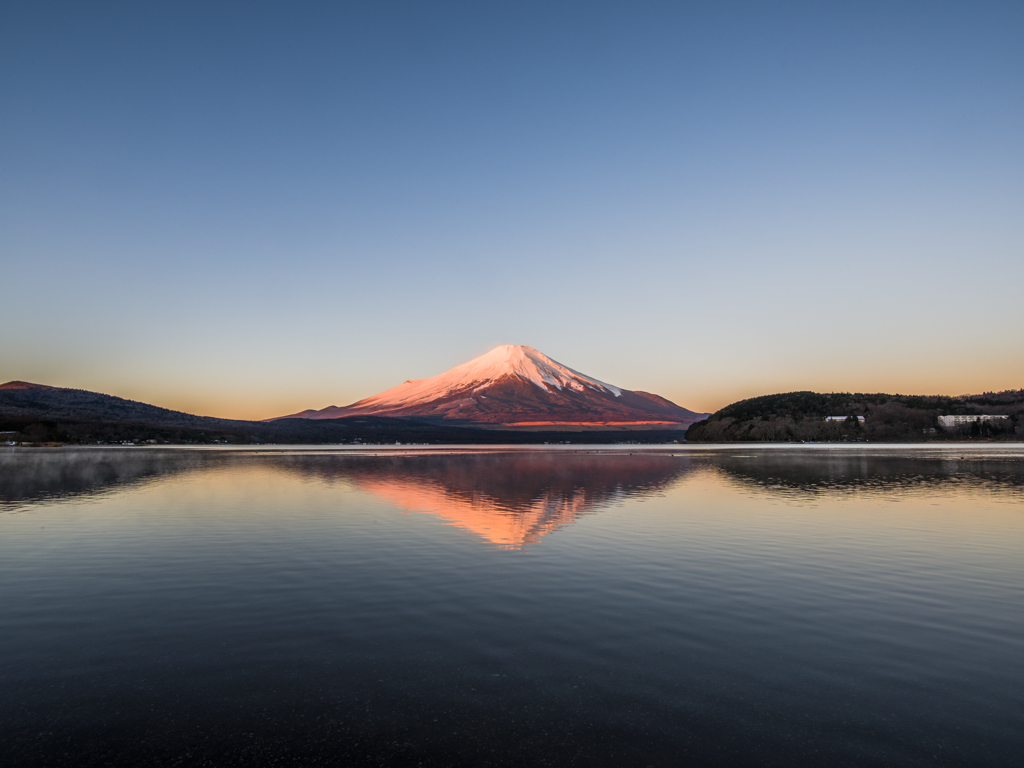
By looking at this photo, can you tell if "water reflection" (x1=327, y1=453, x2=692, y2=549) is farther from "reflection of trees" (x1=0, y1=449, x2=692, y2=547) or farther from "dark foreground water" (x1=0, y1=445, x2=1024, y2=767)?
"dark foreground water" (x1=0, y1=445, x2=1024, y2=767)

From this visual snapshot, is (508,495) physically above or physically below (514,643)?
above

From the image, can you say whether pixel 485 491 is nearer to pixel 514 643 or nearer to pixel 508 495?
pixel 508 495

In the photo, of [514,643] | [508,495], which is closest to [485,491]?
[508,495]

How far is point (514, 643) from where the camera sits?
10484mm

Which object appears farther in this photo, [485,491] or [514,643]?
[485,491]

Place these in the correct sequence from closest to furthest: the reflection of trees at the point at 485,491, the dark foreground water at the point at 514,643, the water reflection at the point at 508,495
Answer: the dark foreground water at the point at 514,643 → the water reflection at the point at 508,495 → the reflection of trees at the point at 485,491

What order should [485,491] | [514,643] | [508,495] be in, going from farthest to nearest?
1. [485,491]
2. [508,495]
3. [514,643]

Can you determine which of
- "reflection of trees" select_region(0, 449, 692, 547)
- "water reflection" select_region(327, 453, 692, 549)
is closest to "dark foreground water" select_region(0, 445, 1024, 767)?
"water reflection" select_region(327, 453, 692, 549)

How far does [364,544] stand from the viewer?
801 inches

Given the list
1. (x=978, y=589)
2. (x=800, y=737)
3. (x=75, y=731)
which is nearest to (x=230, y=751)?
(x=75, y=731)

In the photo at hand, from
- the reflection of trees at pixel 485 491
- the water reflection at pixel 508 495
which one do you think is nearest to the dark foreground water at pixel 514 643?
the water reflection at pixel 508 495

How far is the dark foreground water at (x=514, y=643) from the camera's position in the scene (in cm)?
706

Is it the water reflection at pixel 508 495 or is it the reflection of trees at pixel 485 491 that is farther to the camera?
the reflection of trees at pixel 485 491

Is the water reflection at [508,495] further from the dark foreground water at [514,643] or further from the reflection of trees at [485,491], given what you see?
the dark foreground water at [514,643]
